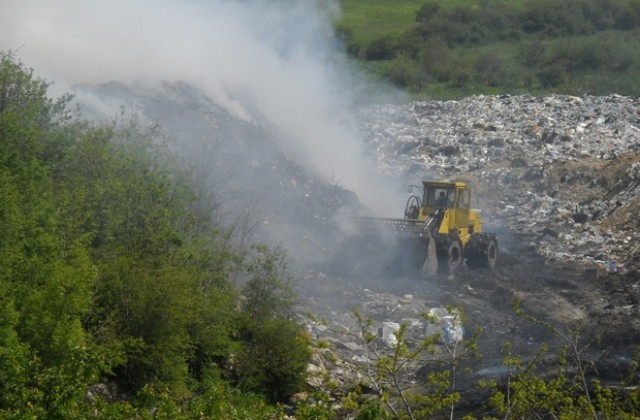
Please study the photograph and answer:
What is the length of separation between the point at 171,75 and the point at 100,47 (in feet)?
5.86

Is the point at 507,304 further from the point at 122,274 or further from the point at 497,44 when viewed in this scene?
the point at 497,44

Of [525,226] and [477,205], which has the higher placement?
[477,205]

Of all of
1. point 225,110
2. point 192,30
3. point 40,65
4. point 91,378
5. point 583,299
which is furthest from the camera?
point 192,30

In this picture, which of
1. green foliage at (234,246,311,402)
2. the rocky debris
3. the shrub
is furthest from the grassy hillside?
green foliage at (234,246,311,402)

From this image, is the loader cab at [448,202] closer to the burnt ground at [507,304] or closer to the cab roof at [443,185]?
the cab roof at [443,185]

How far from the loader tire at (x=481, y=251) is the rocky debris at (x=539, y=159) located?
150 centimetres

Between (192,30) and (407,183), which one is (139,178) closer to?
(192,30)

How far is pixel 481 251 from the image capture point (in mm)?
21188

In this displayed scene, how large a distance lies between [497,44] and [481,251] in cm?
3015

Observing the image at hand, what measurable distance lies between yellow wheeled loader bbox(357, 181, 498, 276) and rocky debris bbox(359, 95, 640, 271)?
193cm

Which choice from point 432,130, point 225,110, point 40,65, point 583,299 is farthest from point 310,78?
point 583,299

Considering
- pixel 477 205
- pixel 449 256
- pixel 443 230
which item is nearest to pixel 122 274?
pixel 449 256

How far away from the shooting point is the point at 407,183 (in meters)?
28.9

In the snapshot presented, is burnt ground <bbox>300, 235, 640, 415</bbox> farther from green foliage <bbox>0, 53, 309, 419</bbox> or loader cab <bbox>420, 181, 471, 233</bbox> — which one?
green foliage <bbox>0, 53, 309, 419</bbox>
